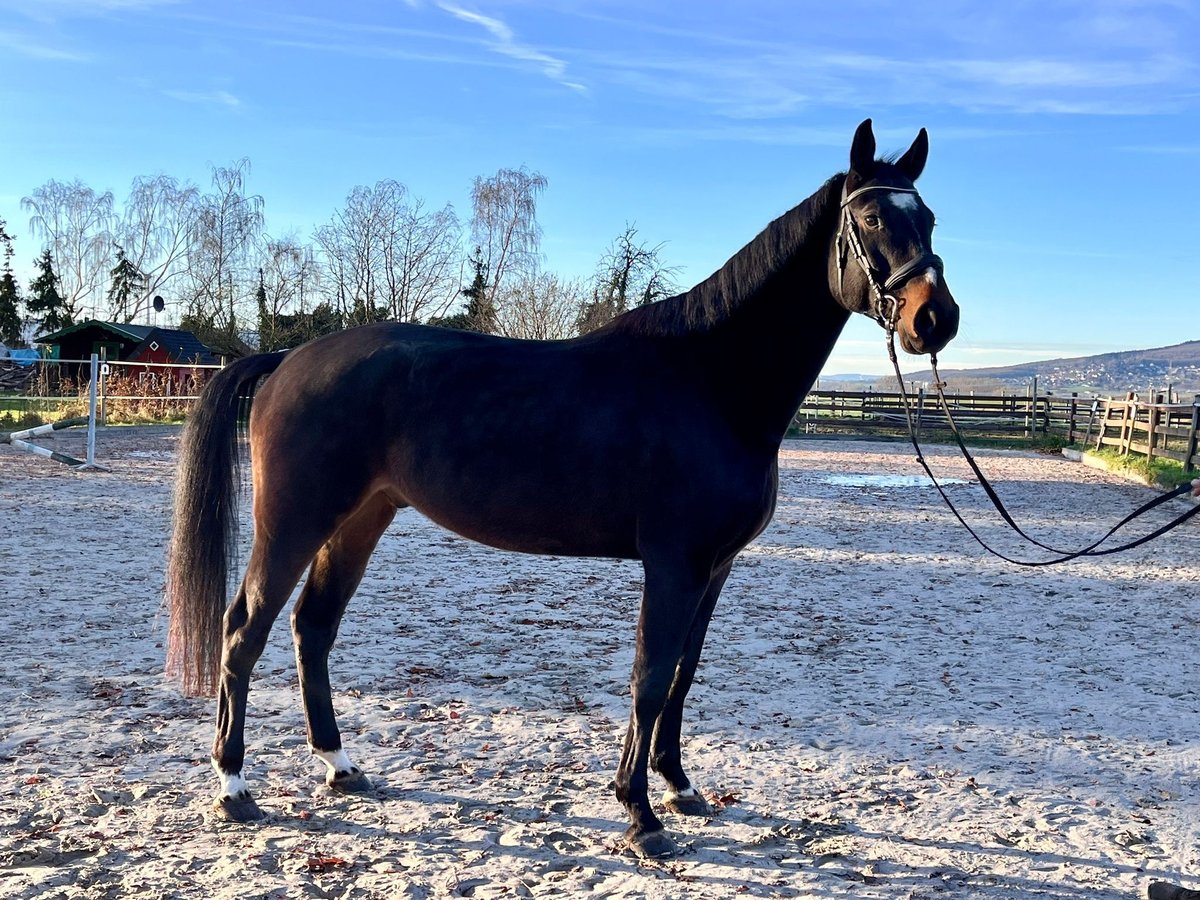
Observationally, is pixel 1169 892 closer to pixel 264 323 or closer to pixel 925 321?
pixel 925 321

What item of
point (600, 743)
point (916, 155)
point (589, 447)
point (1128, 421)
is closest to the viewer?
point (916, 155)

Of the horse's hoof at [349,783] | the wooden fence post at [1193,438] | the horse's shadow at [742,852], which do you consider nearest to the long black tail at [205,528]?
the horse's hoof at [349,783]

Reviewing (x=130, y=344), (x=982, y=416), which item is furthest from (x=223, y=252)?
(x=982, y=416)

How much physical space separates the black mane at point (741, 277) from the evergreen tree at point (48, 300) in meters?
52.2

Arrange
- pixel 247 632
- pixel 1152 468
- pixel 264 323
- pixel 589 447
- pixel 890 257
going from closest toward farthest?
pixel 890 257
pixel 589 447
pixel 247 632
pixel 1152 468
pixel 264 323

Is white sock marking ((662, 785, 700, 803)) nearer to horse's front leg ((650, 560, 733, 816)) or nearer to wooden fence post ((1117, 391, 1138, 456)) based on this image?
horse's front leg ((650, 560, 733, 816))

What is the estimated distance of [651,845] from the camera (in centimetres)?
300

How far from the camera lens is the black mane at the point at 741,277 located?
3.00 m

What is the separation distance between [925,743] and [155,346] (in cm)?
3823

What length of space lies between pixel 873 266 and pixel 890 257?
5cm

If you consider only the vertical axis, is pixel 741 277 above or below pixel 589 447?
above

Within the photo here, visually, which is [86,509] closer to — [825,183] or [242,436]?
[242,436]

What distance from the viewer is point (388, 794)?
11.1ft

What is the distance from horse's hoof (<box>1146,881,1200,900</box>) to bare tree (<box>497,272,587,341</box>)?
2432cm
